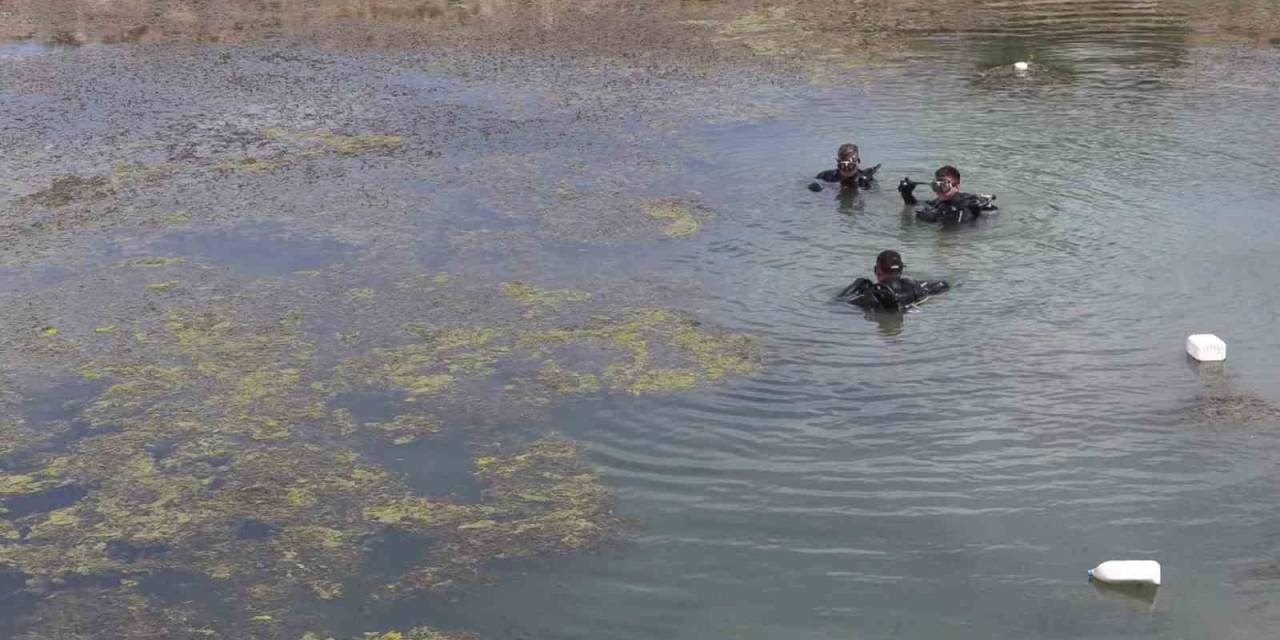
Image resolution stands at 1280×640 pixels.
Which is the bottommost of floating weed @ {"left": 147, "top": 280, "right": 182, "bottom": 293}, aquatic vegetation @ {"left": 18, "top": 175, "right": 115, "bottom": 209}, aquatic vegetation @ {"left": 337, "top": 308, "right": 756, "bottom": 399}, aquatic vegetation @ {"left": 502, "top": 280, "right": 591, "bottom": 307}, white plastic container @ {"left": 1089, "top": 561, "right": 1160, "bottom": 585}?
white plastic container @ {"left": 1089, "top": 561, "right": 1160, "bottom": 585}

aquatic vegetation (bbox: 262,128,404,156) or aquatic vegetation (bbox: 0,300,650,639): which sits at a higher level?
aquatic vegetation (bbox: 262,128,404,156)

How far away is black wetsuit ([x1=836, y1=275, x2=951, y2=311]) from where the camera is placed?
10156 mm

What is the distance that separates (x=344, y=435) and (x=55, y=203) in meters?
5.93

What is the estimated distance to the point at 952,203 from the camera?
39.3ft

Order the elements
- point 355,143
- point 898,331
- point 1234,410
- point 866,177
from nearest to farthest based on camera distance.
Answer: point 1234,410, point 898,331, point 866,177, point 355,143

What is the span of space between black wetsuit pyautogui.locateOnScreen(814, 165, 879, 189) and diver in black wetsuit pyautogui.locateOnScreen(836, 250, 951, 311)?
2374 mm

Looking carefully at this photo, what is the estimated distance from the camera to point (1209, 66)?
16.7 m

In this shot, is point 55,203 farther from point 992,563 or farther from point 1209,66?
point 1209,66

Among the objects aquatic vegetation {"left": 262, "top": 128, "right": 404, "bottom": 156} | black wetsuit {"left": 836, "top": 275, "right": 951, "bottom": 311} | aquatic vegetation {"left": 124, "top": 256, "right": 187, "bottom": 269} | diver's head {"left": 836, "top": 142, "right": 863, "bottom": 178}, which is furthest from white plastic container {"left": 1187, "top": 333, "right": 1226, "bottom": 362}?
aquatic vegetation {"left": 262, "top": 128, "right": 404, "bottom": 156}

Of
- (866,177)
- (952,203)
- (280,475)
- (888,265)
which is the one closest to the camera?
(280,475)

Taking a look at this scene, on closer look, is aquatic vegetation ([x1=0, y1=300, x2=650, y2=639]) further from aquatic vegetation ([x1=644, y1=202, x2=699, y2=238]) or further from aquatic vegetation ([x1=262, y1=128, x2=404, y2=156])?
aquatic vegetation ([x1=262, y1=128, x2=404, y2=156])

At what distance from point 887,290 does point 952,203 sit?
218 cm

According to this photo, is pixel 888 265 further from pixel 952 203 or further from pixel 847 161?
pixel 847 161

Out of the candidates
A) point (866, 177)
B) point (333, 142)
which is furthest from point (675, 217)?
point (333, 142)
